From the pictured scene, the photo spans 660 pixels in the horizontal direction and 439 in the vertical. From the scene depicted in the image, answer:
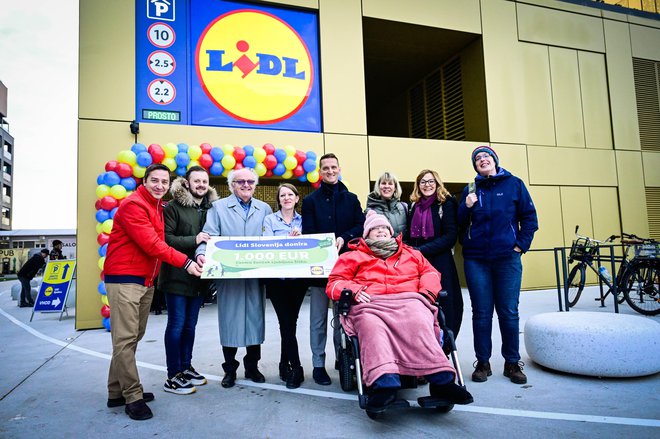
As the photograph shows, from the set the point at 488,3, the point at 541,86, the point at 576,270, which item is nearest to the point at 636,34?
the point at 541,86

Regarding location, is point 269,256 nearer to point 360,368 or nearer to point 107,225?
point 360,368

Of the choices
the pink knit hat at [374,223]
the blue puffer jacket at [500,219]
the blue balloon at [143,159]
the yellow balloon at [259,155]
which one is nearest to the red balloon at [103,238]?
the blue balloon at [143,159]

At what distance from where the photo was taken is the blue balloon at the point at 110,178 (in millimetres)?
6203

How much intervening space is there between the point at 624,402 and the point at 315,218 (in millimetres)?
2585

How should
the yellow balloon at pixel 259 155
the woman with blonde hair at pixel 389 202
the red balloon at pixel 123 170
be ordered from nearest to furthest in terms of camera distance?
the woman with blonde hair at pixel 389 202 → the red balloon at pixel 123 170 → the yellow balloon at pixel 259 155

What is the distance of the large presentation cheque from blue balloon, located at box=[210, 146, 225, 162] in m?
3.75

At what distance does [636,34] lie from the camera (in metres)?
11.1

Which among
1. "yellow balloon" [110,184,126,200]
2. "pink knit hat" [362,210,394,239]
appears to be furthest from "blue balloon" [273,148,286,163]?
"pink knit hat" [362,210,394,239]

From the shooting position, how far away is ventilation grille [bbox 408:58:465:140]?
1066 centimetres

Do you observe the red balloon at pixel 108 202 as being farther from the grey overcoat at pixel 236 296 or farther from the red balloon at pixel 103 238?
the grey overcoat at pixel 236 296

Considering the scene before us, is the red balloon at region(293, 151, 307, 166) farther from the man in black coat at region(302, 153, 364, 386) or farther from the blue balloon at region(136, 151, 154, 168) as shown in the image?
the man in black coat at region(302, 153, 364, 386)

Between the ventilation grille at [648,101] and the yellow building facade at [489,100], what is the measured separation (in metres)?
0.18

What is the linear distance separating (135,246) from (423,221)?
228 centimetres

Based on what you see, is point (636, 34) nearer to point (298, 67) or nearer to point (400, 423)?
point (298, 67)
